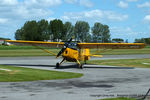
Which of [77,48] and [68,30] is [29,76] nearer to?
[77,48]

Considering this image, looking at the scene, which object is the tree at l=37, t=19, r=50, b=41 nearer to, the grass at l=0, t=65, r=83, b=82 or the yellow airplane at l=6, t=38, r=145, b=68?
the yellow airplane at l=6, t=38, r=145, b=68

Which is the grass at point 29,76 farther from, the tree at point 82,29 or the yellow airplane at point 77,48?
the tree at point 82,29

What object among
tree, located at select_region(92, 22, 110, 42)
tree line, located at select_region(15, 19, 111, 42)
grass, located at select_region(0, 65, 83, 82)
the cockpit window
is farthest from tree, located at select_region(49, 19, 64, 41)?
grass, located at select_region(0, 65, 83, 82)

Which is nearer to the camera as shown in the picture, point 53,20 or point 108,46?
point 108,46

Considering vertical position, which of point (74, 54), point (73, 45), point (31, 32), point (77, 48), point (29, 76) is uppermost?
point (31, 32)

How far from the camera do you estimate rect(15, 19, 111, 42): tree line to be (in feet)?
420

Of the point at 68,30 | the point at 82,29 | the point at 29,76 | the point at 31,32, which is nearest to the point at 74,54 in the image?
the point at 29,76

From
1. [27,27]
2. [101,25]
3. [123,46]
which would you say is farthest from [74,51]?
[101,25]

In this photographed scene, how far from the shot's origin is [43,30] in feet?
436

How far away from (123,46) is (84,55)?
169 inches

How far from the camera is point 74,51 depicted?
76.3 feet

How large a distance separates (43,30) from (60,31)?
9.75 meters

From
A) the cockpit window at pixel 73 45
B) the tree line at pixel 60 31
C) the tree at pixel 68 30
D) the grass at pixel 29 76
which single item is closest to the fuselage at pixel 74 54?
the cockpit window at pixel 73 45

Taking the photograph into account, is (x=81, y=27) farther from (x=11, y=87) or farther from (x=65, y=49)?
(x=11, y=87)
